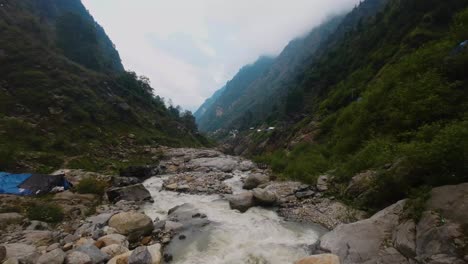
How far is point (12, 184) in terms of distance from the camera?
63.7 feet

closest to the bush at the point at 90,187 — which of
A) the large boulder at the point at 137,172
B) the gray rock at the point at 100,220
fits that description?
the gray rock at the point at 100,220

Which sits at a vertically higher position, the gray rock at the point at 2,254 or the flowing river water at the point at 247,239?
the gray rock at the point at 2,254

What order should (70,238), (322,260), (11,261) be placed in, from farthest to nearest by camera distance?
(70,238), (322,260), (11,261)

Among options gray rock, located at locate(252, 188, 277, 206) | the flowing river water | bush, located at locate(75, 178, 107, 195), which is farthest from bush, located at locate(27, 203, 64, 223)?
gray rock, located at locate(252, 188, 277, 206)

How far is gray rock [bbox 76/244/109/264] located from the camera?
1079 cm

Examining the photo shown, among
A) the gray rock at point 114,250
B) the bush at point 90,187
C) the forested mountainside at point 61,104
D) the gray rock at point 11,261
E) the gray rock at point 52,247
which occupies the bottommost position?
the gray rock at point 114,250

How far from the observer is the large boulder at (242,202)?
17812 millimetres

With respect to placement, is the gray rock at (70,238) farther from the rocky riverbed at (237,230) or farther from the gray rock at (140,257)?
the gray rock at (140,257)

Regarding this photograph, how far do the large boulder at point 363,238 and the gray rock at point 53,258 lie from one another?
1075 centimetres

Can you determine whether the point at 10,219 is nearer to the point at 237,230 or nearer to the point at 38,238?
the point at 38,238

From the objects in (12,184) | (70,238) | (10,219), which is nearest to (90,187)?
(12,184)

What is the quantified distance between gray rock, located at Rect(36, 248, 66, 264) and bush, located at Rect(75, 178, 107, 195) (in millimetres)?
10997

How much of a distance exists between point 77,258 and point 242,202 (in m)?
10.2

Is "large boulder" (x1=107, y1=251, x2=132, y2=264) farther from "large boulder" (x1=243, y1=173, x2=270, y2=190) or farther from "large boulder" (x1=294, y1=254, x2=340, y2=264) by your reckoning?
"large boulder" (x1=243, y1=173, x2=270, y2=190)
